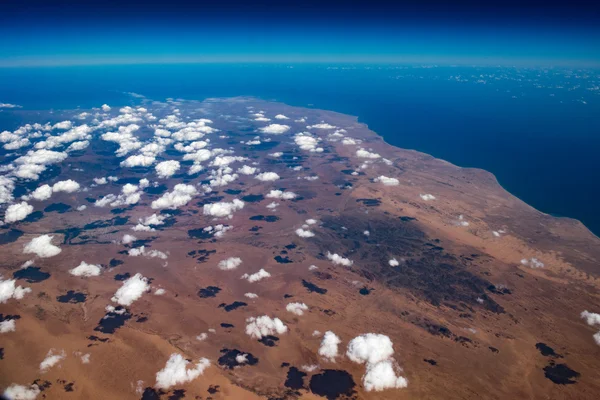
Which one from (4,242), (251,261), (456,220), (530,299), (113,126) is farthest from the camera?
(113,126)

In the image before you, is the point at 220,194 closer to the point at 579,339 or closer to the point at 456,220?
the point at 456,220

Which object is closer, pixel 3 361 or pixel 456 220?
pixel 3 361

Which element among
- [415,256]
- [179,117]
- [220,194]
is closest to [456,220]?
[415,256]

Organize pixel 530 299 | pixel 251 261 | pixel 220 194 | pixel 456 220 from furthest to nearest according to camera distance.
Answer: pixel 220 194, pixel 456 220, pixel 251 261, pixel 530 299

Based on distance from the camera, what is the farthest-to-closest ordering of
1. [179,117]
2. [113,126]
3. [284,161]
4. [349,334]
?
[179,117], [113,126], [284,161], [349,334]

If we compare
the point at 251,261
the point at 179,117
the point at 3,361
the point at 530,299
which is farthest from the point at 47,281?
the point at 179,117

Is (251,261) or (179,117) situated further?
(179,117)

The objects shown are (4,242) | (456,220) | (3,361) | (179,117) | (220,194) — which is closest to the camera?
(3,361)

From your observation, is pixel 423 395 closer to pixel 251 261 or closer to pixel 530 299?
pixel 530 299

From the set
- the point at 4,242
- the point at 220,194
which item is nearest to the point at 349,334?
the point at 220,194
